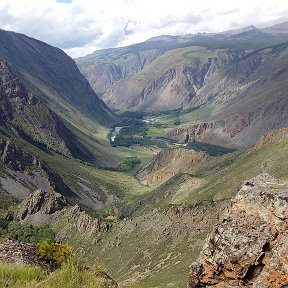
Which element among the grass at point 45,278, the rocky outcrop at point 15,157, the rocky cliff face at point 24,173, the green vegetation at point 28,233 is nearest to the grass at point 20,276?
the grass at point 45,278

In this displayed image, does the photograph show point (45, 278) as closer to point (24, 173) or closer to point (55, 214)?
point (55, 214)

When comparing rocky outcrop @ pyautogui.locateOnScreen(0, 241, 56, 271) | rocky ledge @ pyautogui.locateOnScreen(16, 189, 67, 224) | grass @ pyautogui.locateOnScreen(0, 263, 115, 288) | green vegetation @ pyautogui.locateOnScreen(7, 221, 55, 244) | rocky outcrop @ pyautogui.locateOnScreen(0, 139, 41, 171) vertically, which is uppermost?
grass @ pyautogui.locateOnScreen(0, 263, 115, 288)

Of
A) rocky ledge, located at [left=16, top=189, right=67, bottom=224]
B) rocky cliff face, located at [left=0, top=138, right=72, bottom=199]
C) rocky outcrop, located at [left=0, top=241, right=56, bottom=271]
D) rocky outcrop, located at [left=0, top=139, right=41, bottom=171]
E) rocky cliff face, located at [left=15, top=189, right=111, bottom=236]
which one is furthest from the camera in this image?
rocky outcrop, located at [left=0, top=139, right=41, bottom=171]

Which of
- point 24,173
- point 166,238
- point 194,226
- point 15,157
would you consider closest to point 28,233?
point 166,238

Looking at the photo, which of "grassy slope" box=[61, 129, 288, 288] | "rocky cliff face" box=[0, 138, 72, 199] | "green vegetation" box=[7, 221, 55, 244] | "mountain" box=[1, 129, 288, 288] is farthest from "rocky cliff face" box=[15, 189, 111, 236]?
"rocky cliff face" box=[0, 138, 72, 199]

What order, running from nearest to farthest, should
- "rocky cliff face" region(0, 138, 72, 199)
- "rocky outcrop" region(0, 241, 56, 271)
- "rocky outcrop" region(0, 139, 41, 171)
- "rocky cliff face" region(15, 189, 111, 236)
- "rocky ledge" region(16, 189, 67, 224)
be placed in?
"rocky outcrop" region(0, 241, 56, 271), "rocky cliff face" region(15, 189, 111, 236), "rocky ledge" region(16, 189, 67, 224), "rocky cliff face" region(0, 138, 72, 199), "rocky outcrop" region(0, 139, 41, 171)

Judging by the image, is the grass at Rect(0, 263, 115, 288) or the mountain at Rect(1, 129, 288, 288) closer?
the grass at Rect(0, 263, 115, 288)

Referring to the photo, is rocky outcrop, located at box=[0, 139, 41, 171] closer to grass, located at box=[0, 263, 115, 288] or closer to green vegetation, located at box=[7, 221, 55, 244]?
green vegetation, located at box=[7, 221, 55, 244]

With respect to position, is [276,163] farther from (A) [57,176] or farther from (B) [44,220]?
(A) [57,176]
